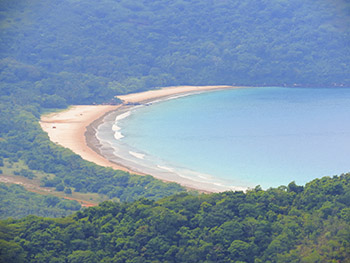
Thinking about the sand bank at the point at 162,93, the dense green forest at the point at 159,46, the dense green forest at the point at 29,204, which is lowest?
the dense green forest at the point at 29,204

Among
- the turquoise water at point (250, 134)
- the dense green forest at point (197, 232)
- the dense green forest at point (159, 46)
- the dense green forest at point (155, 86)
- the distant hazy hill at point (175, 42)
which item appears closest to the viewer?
the dense green forest at point (197, 232)

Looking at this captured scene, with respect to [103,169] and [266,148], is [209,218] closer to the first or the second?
[103,169]

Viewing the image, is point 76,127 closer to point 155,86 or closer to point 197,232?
point 155,86

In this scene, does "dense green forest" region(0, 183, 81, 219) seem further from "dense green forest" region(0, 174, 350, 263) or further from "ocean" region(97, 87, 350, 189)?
"ocean" region(97, 87, 350, 189)

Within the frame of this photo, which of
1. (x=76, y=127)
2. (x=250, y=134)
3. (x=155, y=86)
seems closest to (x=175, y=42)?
(x=155, y=86)

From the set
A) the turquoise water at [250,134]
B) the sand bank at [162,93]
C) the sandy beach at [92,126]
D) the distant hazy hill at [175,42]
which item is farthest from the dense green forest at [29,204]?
the sand bank at [162,93]

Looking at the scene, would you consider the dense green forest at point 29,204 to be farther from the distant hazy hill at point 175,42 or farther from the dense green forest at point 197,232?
the distant hazy hill at point 175,42

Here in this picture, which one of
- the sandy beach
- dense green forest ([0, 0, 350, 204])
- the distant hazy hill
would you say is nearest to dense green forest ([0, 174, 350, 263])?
the sandy beach
